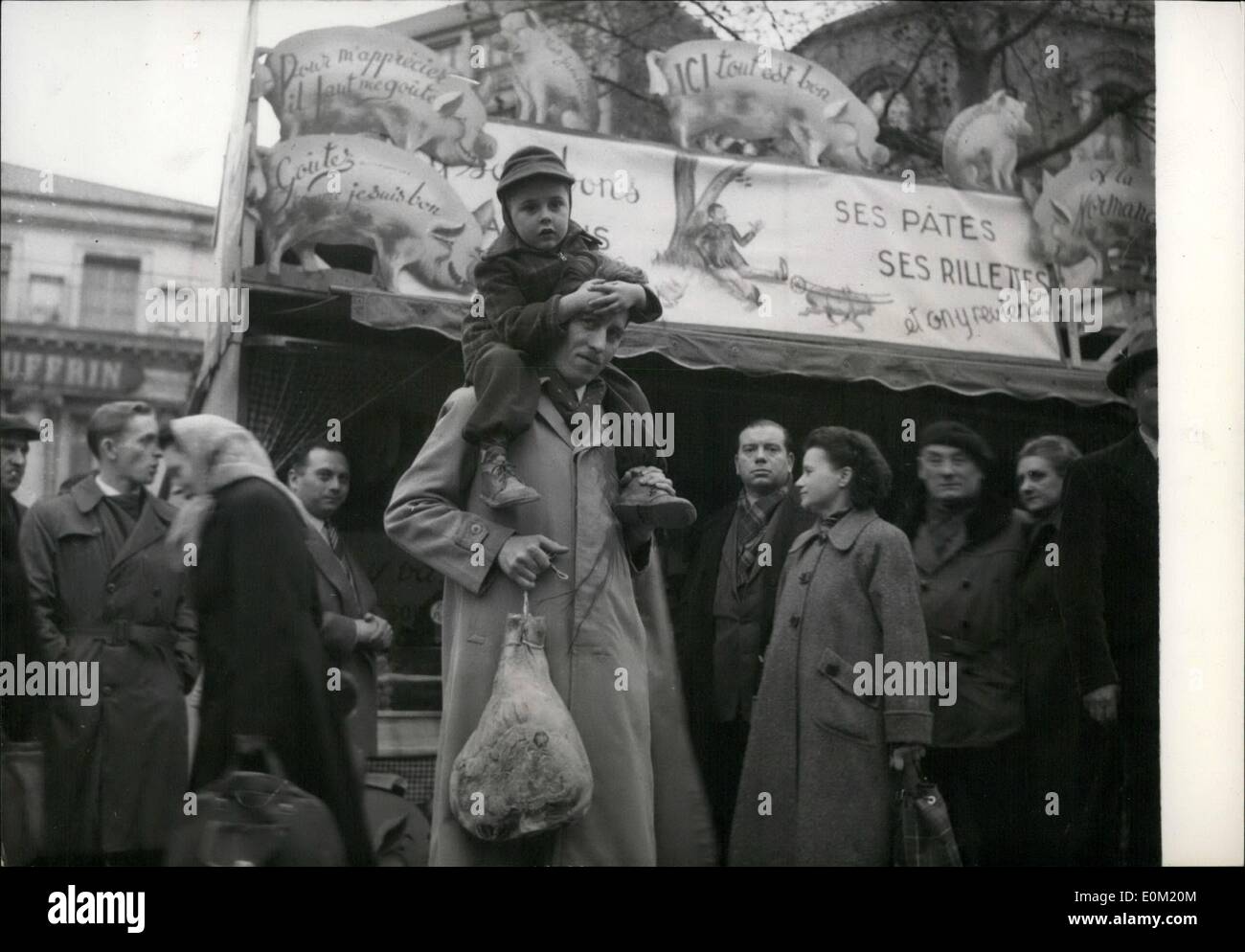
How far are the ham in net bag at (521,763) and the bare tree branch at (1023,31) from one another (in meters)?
3.62

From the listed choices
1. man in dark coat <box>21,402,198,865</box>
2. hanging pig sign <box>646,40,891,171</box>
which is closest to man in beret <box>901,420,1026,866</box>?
hanging pig sign <box>646,40,891,171</box>

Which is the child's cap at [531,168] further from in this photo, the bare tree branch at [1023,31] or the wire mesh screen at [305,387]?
the bare tree branch at [1023,31]

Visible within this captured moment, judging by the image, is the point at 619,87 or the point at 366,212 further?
the point at 619,87

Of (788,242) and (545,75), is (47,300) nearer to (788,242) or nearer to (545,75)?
(545,75)

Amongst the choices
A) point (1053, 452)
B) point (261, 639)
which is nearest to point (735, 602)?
point (1053, 452)

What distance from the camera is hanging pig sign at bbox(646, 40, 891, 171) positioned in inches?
301

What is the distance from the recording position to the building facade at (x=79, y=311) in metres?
7.07

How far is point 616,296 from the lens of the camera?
7.25 meters

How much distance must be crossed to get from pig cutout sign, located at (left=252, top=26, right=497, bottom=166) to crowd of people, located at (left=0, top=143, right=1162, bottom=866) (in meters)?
0.38
